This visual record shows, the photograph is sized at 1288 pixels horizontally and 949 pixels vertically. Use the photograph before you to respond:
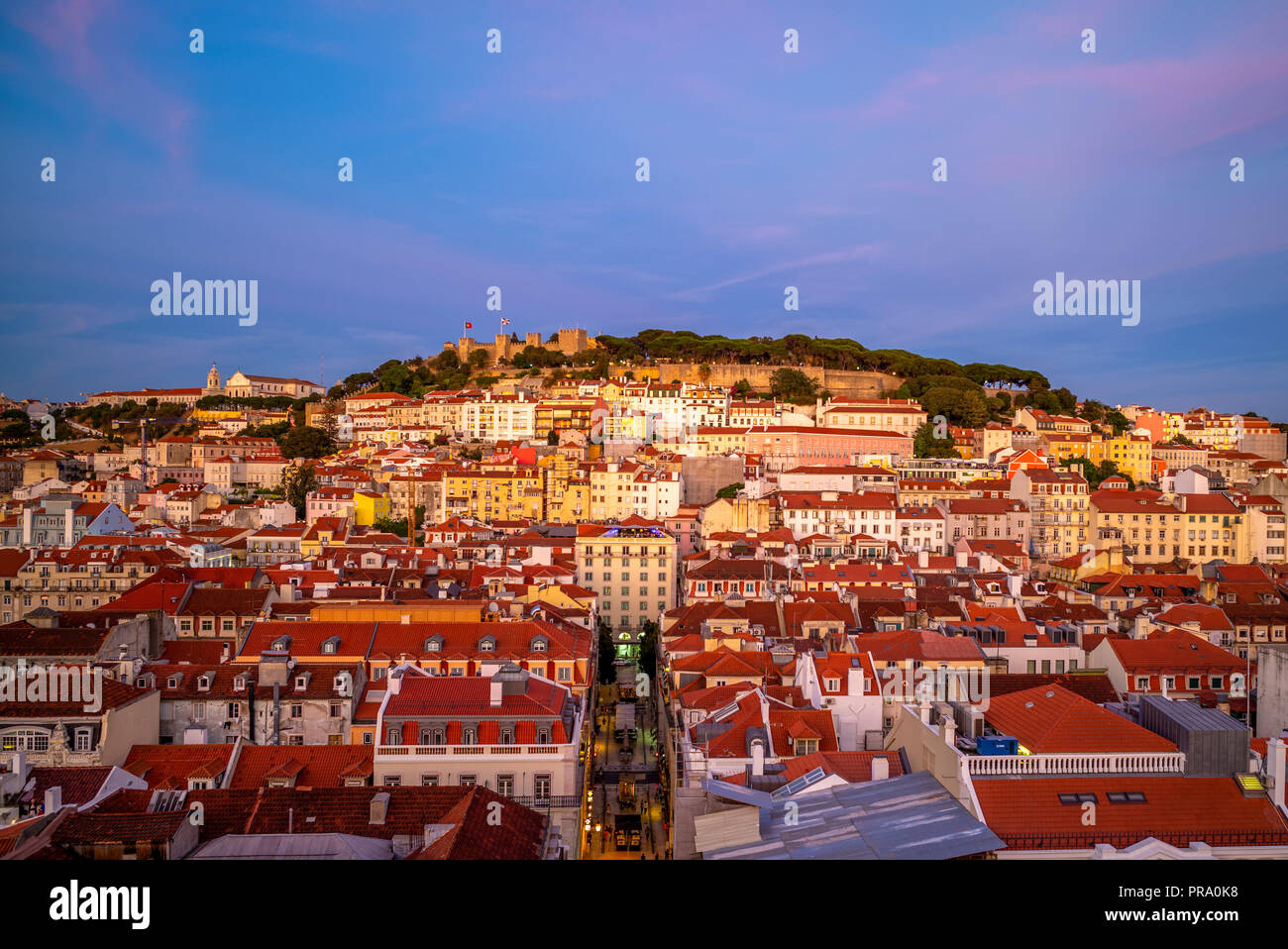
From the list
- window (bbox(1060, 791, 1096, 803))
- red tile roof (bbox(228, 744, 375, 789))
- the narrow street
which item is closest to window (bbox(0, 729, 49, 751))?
red tile roof (bbox(228, 744, 375, 789))

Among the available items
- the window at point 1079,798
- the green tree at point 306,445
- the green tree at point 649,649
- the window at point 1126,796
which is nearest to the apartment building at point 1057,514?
the green tree at point 649,649

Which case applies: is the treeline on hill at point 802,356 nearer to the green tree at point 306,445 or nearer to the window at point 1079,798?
the green tree at point 306,445

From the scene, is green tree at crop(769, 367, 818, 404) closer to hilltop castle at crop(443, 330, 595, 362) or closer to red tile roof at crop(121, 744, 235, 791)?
hilltop castle at crop(443, 330, 595, 362)

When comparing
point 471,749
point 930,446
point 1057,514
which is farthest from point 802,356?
point 471,749

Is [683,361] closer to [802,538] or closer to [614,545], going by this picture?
[802,538]
